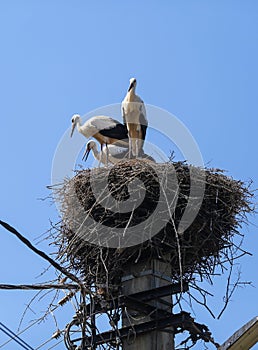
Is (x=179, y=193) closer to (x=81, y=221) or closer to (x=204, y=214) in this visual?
(x=204, y=214)

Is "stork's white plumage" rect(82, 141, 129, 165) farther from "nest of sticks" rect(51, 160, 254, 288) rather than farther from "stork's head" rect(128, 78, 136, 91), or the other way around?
"nest of sticks" rect(51, 160, 254, 288)

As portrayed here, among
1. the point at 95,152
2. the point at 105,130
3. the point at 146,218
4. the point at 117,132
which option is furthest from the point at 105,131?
the point at 146,218

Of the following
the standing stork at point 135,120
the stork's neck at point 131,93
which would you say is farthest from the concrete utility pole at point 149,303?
the stork's neck at point 131,93

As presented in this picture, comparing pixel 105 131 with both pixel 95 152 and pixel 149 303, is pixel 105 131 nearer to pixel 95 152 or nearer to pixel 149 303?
pixel 95 152

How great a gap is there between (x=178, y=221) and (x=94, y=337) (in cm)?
137

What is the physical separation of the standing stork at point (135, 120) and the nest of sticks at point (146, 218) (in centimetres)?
181

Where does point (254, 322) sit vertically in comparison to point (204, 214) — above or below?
below

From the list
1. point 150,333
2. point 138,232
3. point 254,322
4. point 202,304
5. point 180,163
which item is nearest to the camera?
point 254,322

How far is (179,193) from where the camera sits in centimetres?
676

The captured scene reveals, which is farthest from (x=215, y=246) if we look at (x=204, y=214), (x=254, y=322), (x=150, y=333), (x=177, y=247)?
(x=254, y=322)

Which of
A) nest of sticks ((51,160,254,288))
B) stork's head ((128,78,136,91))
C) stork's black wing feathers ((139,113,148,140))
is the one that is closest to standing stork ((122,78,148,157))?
stork's black wing feathers ((139,113,148,140))

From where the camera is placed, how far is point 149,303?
18.0 feet

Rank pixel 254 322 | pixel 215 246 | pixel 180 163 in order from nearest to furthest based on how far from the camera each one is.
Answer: pixel 254 322 < pixel 215 246 < pixel 180 163

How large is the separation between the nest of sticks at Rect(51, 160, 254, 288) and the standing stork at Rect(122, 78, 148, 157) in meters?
1.81
